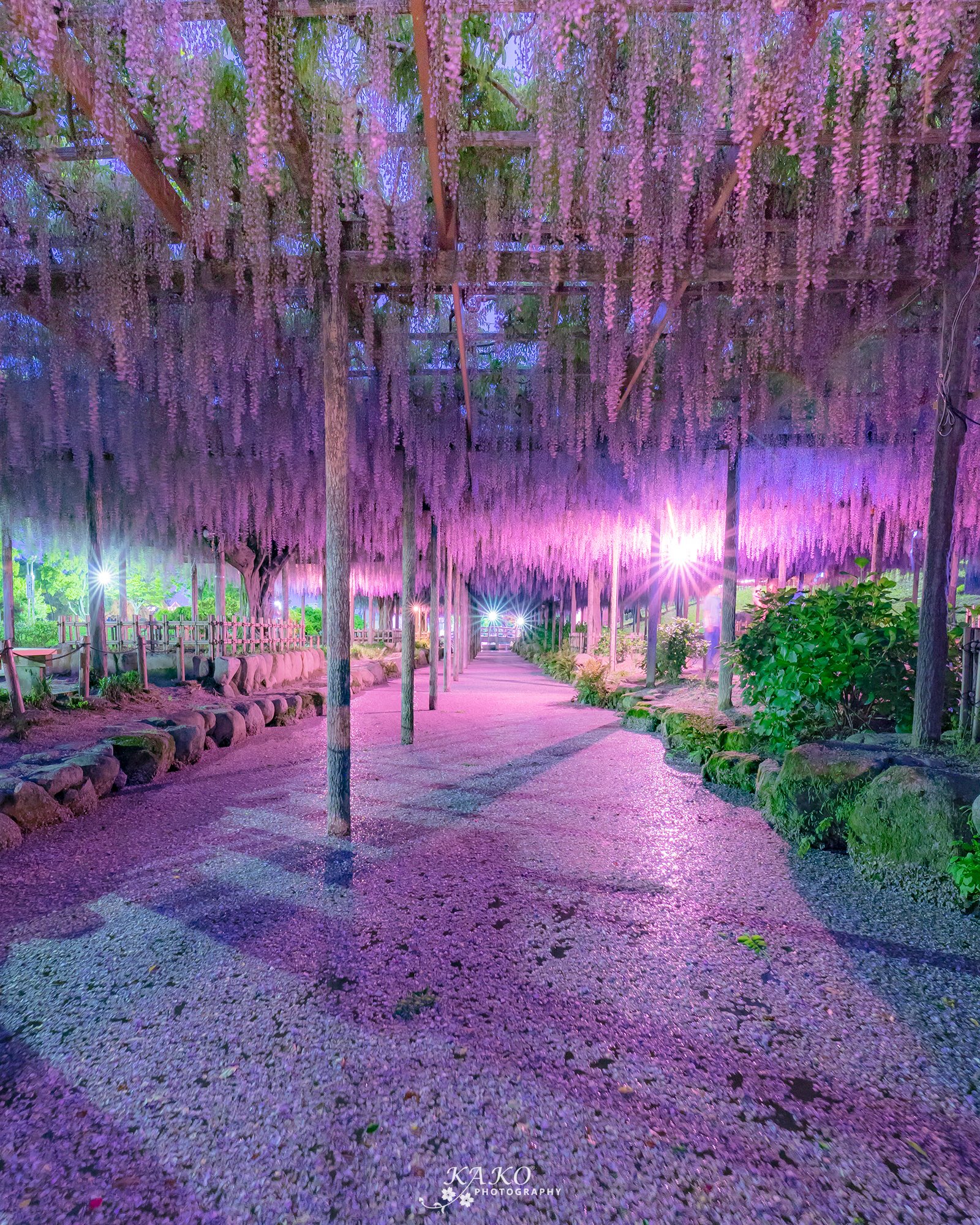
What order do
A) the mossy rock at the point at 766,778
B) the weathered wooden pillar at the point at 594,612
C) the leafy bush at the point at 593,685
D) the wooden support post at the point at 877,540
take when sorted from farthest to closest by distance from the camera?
the weathered wooden pillar at the point at 594,612
the leafy bush at the point at 593,685
the wooden support post at the point at 877,540
the mossy rock at the point at 766,778

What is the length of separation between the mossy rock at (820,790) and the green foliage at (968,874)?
640mm

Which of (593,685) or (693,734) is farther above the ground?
(693,734)

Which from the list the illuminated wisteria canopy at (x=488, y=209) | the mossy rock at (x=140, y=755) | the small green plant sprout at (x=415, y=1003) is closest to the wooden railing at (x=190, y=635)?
the illuminated wisteria canopy at (x=488, y=209)

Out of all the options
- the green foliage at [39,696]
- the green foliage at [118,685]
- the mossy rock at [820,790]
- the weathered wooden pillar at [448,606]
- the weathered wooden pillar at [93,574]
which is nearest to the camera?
the mossy rock at [820,790]

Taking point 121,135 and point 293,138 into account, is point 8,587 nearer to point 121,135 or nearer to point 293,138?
point 121,135

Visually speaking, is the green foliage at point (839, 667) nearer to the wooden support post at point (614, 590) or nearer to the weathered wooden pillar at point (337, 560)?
the weathered wooden pillar at point (337, 560)

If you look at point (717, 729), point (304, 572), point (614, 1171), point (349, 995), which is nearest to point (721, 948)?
point (614, 1171)

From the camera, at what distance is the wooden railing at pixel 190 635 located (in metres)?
9.13

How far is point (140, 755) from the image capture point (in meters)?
4.56

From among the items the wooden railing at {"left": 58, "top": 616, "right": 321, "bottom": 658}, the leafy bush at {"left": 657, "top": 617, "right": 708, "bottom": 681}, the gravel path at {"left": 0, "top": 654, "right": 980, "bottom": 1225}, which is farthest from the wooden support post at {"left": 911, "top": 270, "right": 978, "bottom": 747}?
the wooden railing at {"left": 58, "top": 616, "right": 321, "bottom": 658}

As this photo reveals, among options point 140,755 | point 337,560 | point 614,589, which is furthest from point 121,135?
point 614,589

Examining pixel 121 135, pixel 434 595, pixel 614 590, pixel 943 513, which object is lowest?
pixel 614 590

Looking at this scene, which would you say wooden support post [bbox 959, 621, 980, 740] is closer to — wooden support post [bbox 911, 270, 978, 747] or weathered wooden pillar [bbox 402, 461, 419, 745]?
wooden support post [bbox 911, 270, 978, 747]

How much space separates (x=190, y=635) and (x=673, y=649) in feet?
29.7
